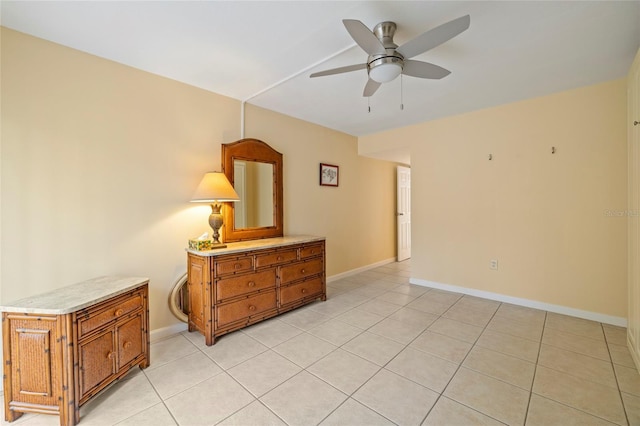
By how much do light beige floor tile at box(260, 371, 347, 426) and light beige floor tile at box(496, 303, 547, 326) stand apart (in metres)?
2.24

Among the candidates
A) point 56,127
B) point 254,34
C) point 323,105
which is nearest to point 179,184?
point 56,127

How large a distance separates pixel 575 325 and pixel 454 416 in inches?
83.5

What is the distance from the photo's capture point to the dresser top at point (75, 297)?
142 centimetres

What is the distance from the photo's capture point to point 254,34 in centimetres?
189

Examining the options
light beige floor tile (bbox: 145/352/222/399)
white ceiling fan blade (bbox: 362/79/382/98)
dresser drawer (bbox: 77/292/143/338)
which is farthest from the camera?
white ceiling fan blade (bbox: 362/79/382/98)

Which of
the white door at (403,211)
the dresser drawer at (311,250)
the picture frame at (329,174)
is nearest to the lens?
the dresser drawer at (311,250)

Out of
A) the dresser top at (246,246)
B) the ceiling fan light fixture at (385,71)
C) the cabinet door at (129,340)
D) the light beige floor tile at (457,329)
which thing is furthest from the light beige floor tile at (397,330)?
the ceiling fan light fixture at (385,71)

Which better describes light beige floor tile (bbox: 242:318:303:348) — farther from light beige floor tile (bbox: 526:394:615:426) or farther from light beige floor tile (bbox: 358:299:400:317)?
light beige floor tile (bbox: 526:394:615:426)

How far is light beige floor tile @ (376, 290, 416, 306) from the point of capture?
329 cm

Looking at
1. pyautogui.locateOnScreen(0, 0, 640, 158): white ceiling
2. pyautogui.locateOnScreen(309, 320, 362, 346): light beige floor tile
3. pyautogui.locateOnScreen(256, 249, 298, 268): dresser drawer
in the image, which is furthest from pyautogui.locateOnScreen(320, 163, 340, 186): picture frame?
pyautogui.locateOnScreen(309, 320, 362, 346): light beige floor tile

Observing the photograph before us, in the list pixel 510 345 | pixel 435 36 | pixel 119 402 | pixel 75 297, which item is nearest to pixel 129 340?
pixel 119 402

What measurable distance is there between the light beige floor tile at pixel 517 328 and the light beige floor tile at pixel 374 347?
110 centimetres

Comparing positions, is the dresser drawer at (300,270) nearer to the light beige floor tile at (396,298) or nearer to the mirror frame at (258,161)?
the mirror frame at (258,161)

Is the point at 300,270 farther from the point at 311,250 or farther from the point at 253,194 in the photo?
the point at 253,194
